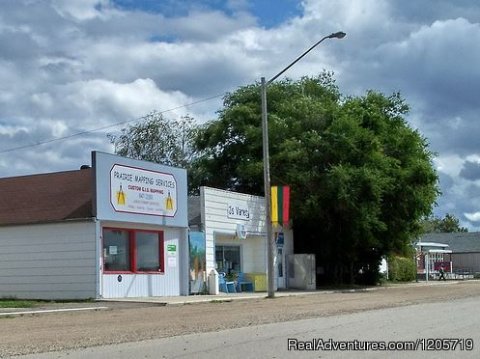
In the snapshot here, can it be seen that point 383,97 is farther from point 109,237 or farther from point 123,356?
point 123,356

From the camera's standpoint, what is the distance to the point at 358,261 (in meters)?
44.9

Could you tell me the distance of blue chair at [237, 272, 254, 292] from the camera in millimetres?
35491

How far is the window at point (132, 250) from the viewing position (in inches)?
1095

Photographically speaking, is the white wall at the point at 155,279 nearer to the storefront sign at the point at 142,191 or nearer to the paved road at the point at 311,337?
the storefront sign at the point at 142,191

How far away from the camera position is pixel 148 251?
30125 mm

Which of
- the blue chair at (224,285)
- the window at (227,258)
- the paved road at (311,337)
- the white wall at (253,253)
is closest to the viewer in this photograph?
the paved road at (311,337)

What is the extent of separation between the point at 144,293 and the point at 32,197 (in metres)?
6.12

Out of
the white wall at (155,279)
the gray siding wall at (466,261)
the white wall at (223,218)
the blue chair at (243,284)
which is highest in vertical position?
the white wall at (223,218)

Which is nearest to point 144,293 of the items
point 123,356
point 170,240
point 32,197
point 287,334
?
point 170,240


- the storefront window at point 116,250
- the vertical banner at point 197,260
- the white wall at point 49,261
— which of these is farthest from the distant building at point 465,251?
the white wall at point 49,261

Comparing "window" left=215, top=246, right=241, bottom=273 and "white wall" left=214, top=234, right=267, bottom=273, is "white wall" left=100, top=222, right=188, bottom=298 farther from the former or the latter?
"white wall" left=214, top=234, right=267, bottom=273

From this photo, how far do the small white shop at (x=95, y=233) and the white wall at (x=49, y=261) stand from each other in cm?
4

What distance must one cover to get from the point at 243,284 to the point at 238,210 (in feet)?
12.1

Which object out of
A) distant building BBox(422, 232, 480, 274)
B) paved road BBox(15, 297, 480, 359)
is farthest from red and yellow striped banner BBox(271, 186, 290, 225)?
distant building BBox(422, 232, 480, 274)
